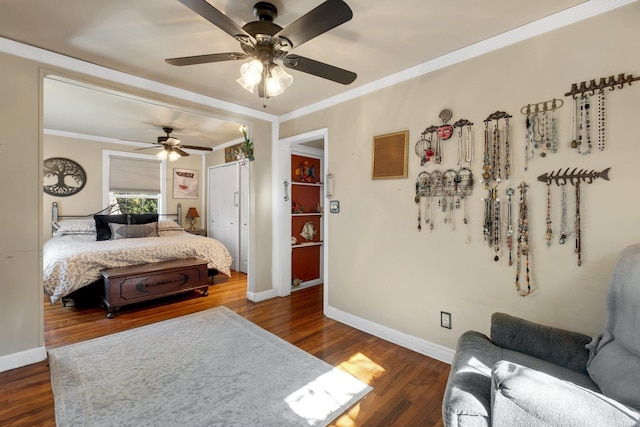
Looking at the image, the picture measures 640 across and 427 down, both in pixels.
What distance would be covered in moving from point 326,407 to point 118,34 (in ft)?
9.54

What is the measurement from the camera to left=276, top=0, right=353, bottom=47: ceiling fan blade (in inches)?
51.8

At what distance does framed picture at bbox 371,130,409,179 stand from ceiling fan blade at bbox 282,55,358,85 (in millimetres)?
897

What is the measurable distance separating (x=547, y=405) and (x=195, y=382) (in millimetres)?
2035

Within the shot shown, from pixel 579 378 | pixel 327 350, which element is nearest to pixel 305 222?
pixel 327 350

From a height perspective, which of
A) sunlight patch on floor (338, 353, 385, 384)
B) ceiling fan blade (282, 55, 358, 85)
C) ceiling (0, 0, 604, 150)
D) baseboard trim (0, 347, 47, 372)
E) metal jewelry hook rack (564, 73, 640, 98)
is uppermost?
ceiling (0, 0, 604, 150)

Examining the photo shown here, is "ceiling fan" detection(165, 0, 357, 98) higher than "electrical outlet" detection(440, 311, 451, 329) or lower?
higher

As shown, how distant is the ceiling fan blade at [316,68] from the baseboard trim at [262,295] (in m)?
2.86

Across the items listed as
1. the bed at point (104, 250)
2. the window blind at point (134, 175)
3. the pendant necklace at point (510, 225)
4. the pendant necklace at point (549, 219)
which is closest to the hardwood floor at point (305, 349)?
the bed at point (104, 250)

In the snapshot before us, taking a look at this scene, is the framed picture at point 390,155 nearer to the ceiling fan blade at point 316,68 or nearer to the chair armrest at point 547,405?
the ceiling fan blade at point 316,68

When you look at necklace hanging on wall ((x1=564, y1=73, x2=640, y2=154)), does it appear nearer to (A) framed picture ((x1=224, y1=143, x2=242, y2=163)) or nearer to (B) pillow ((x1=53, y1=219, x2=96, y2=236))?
(A) framed picture ((x1=224, y1=143, x2=242, y2=163))

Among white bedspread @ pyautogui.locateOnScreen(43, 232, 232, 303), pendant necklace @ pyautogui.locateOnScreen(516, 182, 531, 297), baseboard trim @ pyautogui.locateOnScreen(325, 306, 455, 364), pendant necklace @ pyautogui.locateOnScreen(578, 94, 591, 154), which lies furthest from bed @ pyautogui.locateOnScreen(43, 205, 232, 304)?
pendant necklace @ pyautogui.locateOnScreen(578, 94, 591, 154)

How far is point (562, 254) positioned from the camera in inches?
73.7

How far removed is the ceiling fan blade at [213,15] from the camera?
1349 mm

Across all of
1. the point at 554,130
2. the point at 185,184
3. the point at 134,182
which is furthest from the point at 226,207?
the point at 554,130
